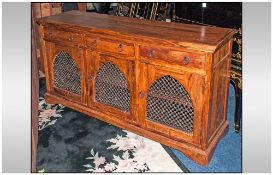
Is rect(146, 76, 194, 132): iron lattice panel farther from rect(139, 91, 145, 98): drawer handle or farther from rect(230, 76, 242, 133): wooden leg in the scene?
rect(230, 76, 242, 133): wooden leg

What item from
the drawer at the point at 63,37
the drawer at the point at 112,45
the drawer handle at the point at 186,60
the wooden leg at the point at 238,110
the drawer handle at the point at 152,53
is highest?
the drawer at the point at 63,37

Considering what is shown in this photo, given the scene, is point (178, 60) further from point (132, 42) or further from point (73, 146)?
point (73, 146)

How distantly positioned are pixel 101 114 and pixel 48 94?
81 cm

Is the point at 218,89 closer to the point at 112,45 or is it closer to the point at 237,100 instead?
the point at 237,100

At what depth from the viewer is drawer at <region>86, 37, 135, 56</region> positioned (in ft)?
8.46

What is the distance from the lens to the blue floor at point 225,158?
2.52 metres

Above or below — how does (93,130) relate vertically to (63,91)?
below

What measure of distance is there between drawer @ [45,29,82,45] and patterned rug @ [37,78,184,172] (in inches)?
33.9

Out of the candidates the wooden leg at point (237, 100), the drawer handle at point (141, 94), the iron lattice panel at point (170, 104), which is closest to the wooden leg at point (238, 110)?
the wooden leg at point (237, 100)

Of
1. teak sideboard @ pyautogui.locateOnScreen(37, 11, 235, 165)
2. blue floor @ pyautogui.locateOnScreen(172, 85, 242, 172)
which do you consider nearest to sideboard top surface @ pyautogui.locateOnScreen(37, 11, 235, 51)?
teak sideboard @ pyautogui.locateOnScreen(37, 11, 235, 165)

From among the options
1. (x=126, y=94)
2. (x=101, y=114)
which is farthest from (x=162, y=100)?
(x=101, y=114)

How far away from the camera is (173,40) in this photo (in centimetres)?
229

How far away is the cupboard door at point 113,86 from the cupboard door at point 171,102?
14 cm

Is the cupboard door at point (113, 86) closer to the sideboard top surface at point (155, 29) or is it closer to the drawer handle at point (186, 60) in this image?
the sideboard top surface at point (155, 29)
